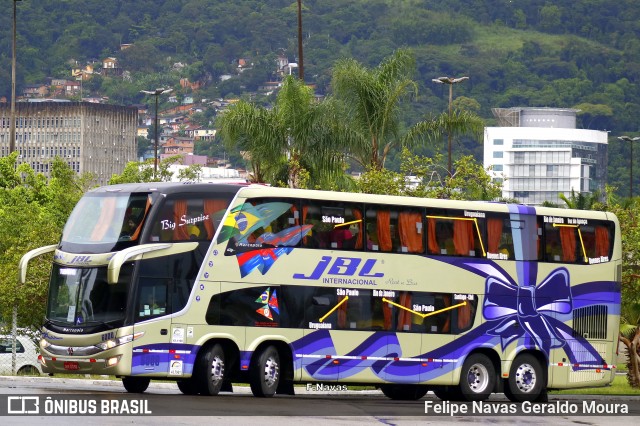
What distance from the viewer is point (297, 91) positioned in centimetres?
4878

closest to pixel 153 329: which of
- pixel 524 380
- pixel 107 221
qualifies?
pixel 107 221

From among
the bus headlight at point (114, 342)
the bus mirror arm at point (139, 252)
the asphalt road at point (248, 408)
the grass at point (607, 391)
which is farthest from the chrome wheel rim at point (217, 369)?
the grass at point (607, 391)

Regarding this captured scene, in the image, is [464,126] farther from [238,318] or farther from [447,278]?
[238,318]

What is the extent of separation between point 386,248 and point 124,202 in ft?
18.5

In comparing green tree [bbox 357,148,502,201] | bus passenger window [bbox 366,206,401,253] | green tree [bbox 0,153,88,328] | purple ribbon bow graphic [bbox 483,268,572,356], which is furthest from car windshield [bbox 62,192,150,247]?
green tree [bbox 357,148,502,201]

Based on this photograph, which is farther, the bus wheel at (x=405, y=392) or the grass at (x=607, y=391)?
the grass at (x=607, y=391)

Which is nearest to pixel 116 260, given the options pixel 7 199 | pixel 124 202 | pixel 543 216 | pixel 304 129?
pixel 124 202

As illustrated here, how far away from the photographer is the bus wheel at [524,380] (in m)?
32.2

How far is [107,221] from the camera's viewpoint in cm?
2762

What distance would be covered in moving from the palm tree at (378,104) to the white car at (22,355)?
13375mm

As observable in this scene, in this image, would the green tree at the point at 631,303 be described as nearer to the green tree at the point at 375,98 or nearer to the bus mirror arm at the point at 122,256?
the green tree at the point at 375,98

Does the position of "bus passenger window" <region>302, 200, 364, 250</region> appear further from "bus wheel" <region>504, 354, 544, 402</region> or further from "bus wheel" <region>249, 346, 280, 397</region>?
"bus wheel" <region>504, 354, 544, 402</region>

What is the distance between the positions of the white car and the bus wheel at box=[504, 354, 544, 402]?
43.9 ft

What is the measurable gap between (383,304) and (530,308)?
399 centimetres
